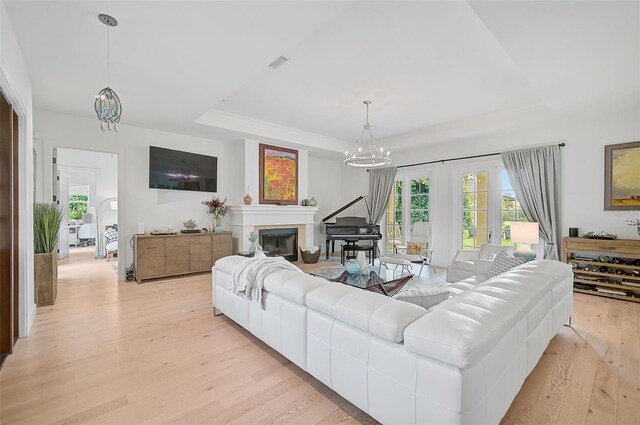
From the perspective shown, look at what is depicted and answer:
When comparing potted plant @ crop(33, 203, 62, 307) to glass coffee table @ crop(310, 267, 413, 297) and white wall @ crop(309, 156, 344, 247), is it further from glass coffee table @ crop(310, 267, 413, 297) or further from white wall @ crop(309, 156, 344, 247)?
white wall @ crop(309, 156, 344, 247)

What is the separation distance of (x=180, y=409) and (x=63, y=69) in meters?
3.47

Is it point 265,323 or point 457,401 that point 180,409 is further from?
point 457,401

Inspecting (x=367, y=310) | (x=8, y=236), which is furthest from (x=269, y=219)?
(x=367, y=310)

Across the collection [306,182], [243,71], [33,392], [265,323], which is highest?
[243,71]

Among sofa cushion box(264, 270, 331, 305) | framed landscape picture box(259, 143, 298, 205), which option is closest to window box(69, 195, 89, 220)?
framed landscape picture box(259, 143, 298, 205)

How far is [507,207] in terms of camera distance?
17.0 ft

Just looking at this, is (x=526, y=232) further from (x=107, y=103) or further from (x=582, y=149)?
(x=107, y=103)

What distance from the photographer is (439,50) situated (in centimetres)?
291

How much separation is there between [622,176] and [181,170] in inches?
272

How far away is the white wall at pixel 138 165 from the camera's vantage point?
14.2ft

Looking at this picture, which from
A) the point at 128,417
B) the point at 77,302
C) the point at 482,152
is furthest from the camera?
the point at 482,152

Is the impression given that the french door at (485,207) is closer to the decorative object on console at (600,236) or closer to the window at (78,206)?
the decorative object on console at (600,236)

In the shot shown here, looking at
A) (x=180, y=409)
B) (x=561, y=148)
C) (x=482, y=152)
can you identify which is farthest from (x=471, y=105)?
(x=180, y=409)

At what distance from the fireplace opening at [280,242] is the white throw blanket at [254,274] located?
137 inches
